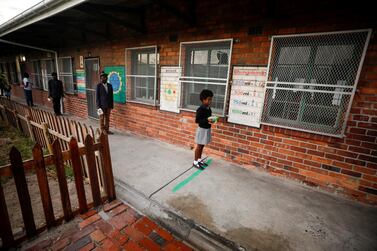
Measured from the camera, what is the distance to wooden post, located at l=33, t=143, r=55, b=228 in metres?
1.90

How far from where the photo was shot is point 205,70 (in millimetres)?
4078

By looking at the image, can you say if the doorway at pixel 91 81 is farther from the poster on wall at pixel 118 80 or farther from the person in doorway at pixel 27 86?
Answer: the person in doorway at pixel 27 86

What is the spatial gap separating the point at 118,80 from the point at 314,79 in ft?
16.7

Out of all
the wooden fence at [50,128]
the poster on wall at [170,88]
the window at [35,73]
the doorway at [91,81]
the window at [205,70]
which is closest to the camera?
the wooden fence at [50,128]

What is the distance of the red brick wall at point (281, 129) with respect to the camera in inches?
101

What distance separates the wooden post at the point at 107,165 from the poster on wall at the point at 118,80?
136 inches

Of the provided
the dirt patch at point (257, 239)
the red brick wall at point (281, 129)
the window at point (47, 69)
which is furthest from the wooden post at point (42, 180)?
the window at point (47, 69)

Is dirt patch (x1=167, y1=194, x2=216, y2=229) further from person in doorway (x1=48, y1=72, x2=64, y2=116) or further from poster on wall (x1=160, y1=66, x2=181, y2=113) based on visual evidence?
person in doorway (x1=48, y1=72, x2=64, y2=116)

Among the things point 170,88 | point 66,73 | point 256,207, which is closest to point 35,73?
point 66,73

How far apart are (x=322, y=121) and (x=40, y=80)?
12.6 m

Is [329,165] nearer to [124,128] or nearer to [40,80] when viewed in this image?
[124,128]

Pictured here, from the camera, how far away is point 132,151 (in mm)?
4188

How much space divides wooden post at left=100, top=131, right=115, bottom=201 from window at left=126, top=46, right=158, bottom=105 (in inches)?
101

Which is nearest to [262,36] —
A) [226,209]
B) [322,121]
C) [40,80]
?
[322,121]
